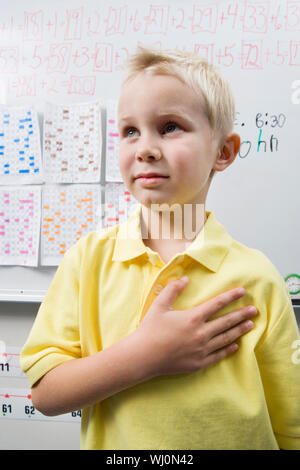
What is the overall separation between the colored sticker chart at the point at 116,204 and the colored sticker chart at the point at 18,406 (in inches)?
26.5

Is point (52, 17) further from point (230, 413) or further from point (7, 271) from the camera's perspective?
point (230, 413)

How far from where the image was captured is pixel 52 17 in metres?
1.20

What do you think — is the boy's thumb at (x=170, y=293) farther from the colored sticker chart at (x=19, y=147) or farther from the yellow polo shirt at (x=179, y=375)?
the colored sticker chart at (x=19, y=147)

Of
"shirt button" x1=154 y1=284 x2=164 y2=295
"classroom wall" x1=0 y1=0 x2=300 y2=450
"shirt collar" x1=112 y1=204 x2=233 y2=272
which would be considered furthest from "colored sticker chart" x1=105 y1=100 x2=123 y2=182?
"shirt button" x1=154 y1=284 x2=164 y2=295

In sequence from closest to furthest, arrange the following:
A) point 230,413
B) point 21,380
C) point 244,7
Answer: point 230,413, point 244,7, point 21,380

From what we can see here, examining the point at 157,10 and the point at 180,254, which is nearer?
the point at 180,254

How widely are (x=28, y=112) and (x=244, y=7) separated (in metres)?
0.75

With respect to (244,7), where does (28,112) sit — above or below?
below

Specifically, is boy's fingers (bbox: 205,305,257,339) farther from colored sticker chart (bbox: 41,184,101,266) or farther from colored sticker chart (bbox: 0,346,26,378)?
colored sticker chart (bbox: 0,346,26,378)

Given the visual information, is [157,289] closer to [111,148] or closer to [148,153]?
[148,153]

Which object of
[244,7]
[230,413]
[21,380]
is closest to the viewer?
[230,413]

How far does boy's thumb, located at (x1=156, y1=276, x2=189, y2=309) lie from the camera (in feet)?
1.70

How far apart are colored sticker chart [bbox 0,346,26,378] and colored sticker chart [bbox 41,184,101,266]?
0.34 m

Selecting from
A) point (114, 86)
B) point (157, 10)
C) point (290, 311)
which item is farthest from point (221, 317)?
point (157, 10)
